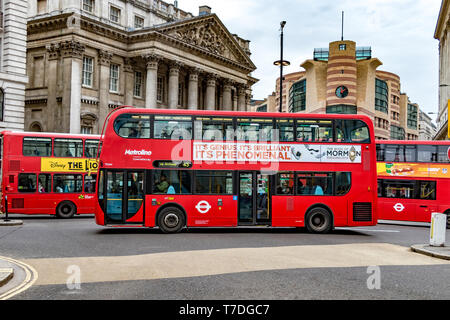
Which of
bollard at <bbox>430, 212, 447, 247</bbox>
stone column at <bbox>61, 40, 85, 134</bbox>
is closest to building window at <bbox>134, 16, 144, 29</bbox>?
stone column at <bbox>61, 40, 85, 134</bbox>

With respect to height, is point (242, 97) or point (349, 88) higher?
point (349, 88)

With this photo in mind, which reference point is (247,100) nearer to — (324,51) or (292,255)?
(324,51)

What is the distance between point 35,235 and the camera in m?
14.2

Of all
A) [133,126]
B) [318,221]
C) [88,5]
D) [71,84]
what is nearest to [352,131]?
[318,221]

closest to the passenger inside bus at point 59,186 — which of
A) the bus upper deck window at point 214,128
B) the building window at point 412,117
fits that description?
the bus upper deck window at point 214,128

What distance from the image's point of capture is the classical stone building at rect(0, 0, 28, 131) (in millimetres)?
31000

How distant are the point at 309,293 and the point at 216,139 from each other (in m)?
9.41

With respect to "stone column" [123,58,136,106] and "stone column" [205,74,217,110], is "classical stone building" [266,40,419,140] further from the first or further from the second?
"stone column" [123,58,136,106]

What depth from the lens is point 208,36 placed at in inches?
2013

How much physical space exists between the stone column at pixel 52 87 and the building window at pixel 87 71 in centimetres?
219

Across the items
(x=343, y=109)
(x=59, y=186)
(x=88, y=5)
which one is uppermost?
(x=88, y=5)

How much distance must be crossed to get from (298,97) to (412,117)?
1666 inches

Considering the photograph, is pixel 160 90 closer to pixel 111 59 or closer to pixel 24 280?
pixel 111 59
